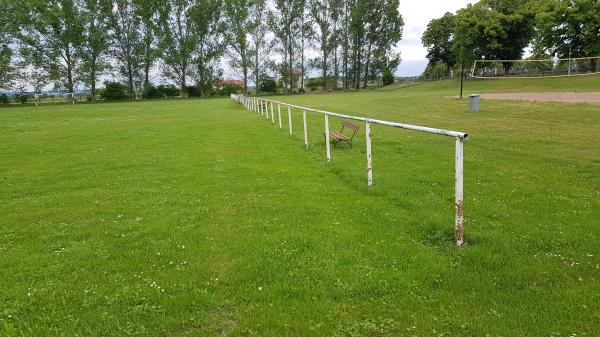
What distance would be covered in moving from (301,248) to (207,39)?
79.2m

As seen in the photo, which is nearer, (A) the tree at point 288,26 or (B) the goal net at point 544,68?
(B) the goal net at point 544,68

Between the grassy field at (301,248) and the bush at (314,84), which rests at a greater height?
the bush at (314,84)

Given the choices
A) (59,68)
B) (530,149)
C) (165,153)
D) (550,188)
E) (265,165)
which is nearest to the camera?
(550,188)

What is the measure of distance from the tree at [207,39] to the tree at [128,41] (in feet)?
32.4

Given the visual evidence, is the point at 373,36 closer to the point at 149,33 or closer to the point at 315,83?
the point at 315,83

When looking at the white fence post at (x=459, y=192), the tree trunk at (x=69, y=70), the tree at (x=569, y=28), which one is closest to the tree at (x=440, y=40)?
the tree at (x=569, y=28)

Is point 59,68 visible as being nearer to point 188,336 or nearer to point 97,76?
point 97,76

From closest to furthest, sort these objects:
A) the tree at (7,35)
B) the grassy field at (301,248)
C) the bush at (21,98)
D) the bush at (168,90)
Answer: the grassy field at (301,248), the bush at (21,98), the tree at (7,35), the bush at (168,90)

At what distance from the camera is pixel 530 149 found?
12164 mm

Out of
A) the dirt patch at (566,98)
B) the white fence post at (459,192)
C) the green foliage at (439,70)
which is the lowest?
the white fence post at (459,192)

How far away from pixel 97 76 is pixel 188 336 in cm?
7386

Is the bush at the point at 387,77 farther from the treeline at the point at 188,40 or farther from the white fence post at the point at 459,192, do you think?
the white fence post at the point at 459,192

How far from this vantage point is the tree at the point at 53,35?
62.2 meters

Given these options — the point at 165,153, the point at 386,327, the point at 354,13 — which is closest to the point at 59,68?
the point at 354,13
